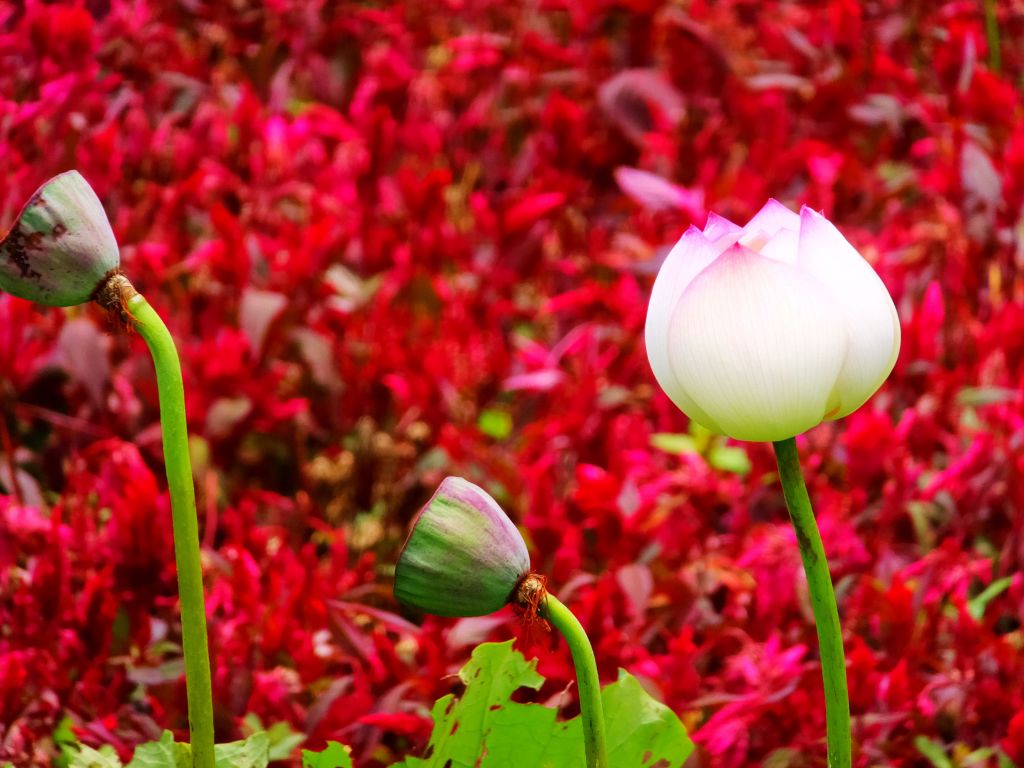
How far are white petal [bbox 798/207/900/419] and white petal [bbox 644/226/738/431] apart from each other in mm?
53

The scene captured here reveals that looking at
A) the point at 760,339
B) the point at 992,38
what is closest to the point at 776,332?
the point at 760,339

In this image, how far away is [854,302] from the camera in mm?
739

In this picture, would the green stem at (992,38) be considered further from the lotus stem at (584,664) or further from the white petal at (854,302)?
the lotus stem at (584,664)

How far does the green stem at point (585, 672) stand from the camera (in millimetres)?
743

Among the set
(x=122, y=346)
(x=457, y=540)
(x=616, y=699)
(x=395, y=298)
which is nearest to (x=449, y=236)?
(x=395, y=298)

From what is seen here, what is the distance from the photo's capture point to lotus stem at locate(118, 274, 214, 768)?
0.79 meters

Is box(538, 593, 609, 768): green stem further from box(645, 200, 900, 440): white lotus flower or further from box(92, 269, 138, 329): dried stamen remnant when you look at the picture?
box(92, 269, 138, 329): dried stamen remnant

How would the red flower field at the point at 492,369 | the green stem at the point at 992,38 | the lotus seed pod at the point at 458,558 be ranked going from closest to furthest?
the lotus seed pod at the point at 458,558 → the red flower field at the point at 492,369 → the green stem at the point at 992,38

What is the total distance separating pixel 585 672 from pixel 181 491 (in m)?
0.26

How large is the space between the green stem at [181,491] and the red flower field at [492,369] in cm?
3

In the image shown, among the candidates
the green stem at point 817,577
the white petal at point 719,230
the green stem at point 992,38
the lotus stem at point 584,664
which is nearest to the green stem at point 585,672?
the lotus stem at point 584,664

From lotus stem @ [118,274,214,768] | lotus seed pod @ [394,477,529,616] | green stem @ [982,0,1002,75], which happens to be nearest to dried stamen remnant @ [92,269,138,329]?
lotus stem @ [118,274,214,768]

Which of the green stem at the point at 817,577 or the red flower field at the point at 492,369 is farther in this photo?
the red flower field at the point at 492,369

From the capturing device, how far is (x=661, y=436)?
1650mm
